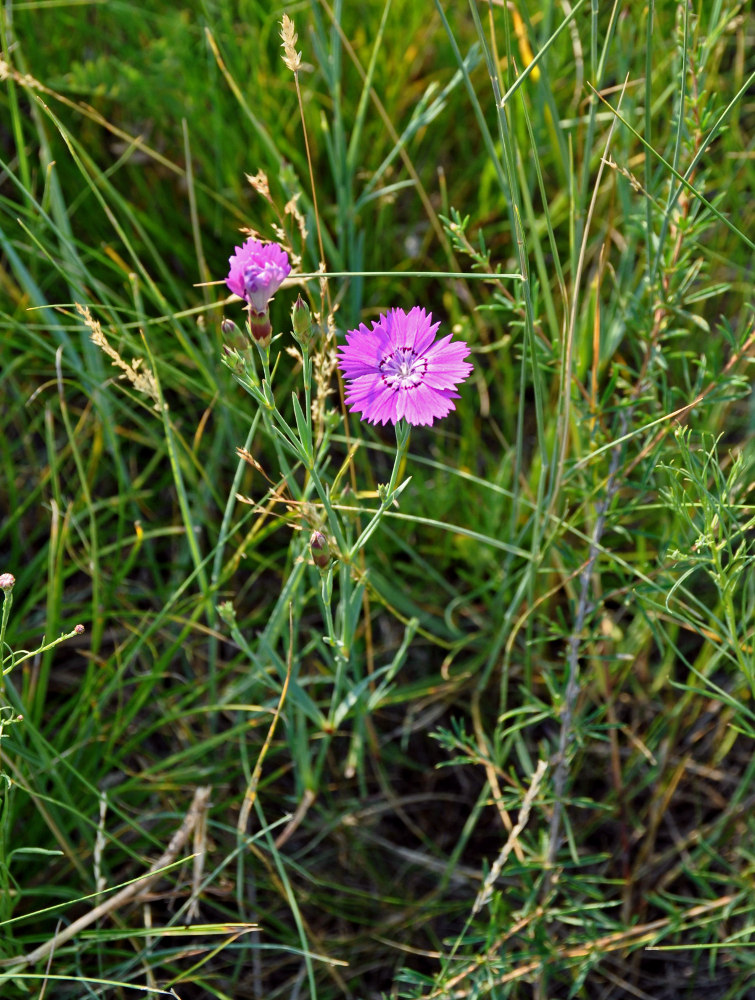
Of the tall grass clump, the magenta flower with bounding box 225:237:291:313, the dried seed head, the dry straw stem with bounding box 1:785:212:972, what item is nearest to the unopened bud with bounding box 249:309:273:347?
the magenta flower with bounding box 225:237:291:313

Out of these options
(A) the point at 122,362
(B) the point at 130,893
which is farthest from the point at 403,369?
(B) the point at 130,893

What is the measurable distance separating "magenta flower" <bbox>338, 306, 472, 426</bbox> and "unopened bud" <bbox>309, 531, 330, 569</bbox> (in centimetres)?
13

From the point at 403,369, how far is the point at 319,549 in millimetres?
208

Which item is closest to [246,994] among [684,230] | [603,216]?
[684,230]

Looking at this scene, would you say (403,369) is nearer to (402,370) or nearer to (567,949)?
(402,370)

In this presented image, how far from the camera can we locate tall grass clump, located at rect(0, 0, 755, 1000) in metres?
1.23

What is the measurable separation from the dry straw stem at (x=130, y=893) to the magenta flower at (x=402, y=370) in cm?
60

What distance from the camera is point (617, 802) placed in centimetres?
151

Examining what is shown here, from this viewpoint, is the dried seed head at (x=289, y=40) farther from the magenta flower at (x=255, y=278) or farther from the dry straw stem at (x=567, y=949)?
the dry straw stem at (x=567, y=949)

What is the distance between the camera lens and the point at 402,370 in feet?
3.30

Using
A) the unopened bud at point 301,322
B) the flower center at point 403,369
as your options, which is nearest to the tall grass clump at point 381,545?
the flower center at point 403,369

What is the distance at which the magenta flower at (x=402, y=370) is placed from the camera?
92 cm

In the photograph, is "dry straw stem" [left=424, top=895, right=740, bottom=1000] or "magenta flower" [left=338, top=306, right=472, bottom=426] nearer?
"magenta flower" [left=338, top=306, right=472, bottom=426]

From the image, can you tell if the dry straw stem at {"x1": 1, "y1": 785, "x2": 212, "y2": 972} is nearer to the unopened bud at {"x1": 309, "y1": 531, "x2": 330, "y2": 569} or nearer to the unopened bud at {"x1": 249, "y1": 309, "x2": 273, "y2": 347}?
the unopened bud at {"x1": 309, "y1": 531, "x2": 330, "y2": 569}
